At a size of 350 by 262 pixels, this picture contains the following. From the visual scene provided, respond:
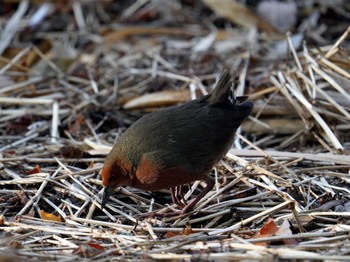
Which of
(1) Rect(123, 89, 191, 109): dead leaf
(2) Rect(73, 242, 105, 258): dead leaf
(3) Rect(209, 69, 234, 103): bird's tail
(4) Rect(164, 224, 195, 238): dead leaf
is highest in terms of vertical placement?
(3) Rect(209, 69, 234, 103): bird's tail

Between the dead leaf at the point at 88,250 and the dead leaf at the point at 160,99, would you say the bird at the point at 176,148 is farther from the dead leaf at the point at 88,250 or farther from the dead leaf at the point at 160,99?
the dead leaf at the point at 160,99

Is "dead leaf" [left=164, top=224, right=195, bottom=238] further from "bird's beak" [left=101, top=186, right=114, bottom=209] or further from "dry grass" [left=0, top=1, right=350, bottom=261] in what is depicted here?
"bird's beak" [left=101, top=186, right=114, bottom=209]

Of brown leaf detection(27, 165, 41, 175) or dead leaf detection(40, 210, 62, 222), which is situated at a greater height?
dead leaf detection(40, 210, 62, 222)

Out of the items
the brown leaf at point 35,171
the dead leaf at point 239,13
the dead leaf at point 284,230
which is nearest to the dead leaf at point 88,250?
the dead leaf at point 284,230

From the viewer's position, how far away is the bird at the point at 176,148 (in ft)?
14.3

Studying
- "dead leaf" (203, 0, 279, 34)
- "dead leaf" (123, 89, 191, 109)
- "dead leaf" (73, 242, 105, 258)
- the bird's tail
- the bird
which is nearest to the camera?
"dead leaf" (73, 242, 105, 258)

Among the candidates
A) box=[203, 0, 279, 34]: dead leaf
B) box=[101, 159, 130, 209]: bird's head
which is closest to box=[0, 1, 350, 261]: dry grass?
box=[101, 159, 130, 209]: bird's head

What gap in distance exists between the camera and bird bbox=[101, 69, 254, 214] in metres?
4.35

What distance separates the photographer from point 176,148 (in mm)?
4410

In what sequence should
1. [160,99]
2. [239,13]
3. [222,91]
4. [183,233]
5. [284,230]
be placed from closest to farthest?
[284,230] → [183,233] → [222,91] → [160,99] → [239,13]

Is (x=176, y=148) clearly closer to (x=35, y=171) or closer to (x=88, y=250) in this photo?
(x=88, y=250)

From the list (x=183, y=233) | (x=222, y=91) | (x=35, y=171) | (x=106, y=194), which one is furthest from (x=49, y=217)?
(x=222, y=91)

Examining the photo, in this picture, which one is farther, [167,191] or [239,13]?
[239,13]

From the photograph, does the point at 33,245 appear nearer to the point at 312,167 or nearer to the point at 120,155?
the point at 120,155
